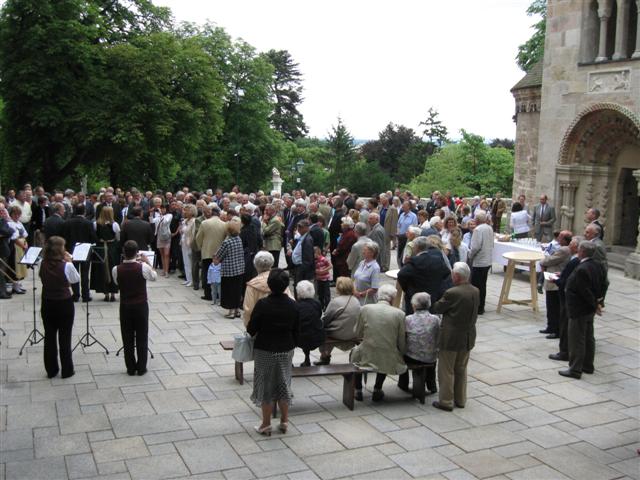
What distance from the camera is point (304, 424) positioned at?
7.09 metres

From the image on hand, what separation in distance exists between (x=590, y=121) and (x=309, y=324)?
12675 millimetres

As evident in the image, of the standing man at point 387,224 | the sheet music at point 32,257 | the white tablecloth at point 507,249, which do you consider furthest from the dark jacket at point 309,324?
the white tablecloth at point 507,249

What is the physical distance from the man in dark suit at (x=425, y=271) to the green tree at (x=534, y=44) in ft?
91.6

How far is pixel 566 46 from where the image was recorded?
1759 centimetres

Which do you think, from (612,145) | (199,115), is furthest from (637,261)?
(199,115)

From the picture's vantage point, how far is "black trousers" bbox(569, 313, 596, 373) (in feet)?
28.6

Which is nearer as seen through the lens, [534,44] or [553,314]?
[553,314]

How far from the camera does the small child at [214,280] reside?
12.0 metres

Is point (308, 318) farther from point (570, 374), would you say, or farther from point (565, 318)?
point (565, 318)

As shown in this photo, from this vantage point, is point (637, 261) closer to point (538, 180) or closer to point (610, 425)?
point (538, 180)

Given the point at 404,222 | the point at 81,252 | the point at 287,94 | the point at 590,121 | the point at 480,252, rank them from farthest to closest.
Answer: the point at 287,94
the point at 590,121
the point at 404,222
the point at 480,252
the point at 81,252

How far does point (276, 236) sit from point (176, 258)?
128 inches

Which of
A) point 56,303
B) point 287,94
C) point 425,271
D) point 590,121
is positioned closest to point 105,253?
point 56,303

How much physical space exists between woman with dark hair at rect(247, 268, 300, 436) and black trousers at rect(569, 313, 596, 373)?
4064mm
